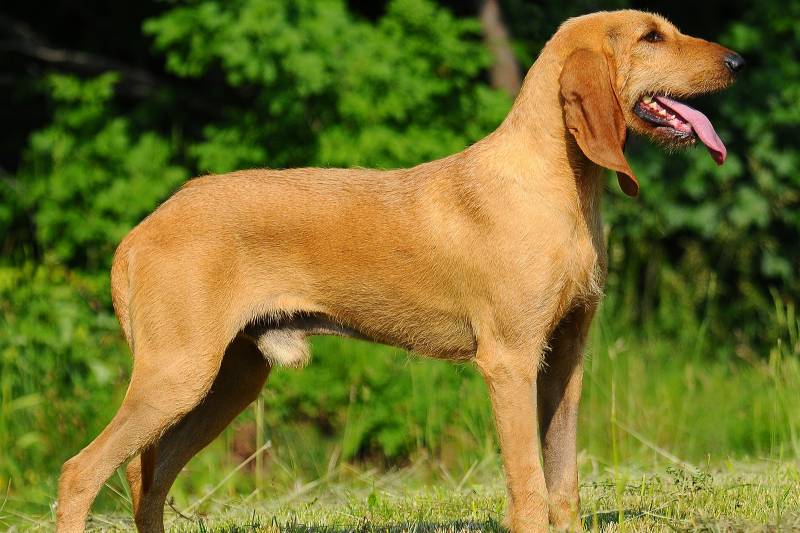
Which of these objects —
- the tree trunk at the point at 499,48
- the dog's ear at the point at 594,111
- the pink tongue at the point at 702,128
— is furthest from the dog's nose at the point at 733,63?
the tree trunk at the point at 499,48

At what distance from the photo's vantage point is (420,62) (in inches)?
420

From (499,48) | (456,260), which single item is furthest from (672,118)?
(499,48)

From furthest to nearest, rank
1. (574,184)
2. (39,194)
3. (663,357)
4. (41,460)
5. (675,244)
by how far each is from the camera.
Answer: (675,244)
(39,194)
(663,357)
(41,460)
(574,184)

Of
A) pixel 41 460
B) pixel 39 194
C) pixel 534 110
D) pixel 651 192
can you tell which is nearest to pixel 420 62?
pixel 651 192

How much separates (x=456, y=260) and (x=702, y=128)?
1.25 meters

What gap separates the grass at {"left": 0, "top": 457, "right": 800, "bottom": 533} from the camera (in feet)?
17.3

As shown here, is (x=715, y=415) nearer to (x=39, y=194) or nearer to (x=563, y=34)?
(x=563, y=34)

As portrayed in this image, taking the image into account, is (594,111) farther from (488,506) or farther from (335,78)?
(335,78)

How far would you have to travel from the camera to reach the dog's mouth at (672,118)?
208 inches

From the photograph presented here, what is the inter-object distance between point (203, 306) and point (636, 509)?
230 cm

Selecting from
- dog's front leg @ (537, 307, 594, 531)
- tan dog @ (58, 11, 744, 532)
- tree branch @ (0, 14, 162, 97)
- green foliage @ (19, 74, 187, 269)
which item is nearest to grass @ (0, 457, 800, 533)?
dog's front leg @ (537, 307, 594, 531)

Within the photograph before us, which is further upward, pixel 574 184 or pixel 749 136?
pixel 574 184

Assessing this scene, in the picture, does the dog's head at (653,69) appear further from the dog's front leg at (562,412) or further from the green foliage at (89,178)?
the green foliage at (89,178)

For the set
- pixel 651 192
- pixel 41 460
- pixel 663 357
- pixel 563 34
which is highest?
pixel 563 34
